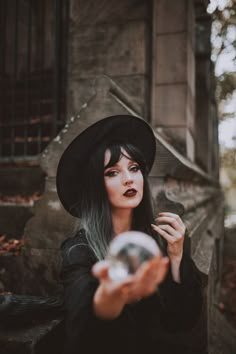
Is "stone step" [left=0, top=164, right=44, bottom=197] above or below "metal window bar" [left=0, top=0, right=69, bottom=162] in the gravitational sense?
below

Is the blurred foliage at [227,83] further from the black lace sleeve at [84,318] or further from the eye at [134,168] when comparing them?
the black lace sleeve at [84,318]

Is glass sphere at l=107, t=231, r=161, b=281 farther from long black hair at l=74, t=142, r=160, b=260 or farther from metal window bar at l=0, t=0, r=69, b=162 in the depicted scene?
metal window bar at l=0, t=0, r=69, b=162

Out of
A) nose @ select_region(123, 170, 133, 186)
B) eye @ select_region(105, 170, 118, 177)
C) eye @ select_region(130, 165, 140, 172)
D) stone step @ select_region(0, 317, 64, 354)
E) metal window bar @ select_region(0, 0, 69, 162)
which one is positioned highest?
metal window bar @ select_region(0, 0, 69, 162)

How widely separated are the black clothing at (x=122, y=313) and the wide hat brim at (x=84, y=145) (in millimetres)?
258

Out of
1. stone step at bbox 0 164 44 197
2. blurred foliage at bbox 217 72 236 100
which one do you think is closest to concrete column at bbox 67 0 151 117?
stone step at bbox 0 164 44 197

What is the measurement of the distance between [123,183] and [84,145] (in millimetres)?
352

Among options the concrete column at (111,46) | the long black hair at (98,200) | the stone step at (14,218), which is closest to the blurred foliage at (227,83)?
the concrete column at (111,46)

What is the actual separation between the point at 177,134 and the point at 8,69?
3527 millimetres

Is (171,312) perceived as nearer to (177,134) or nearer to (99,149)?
(99,149)

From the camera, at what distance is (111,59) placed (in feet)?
14.3

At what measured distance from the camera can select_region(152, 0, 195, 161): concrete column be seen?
4.28m

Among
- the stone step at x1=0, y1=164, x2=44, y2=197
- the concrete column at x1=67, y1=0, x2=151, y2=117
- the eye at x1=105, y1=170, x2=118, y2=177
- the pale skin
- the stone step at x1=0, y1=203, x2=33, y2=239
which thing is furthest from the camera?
the stone step at x1=0, y1=164, x2=44, y2=197

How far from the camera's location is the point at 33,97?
557 centimetres

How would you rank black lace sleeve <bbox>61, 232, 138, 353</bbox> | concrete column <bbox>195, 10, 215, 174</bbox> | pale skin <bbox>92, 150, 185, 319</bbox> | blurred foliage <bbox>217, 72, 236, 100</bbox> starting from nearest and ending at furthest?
pale skin <bbox>92, 150, 185, 319</bbox>
black lace sleeve <bbox>61, 232, 138, 353</bbox>
concrete column <bbox>195, 10, 215, 174</bbox>
blurred foliage <bbox>217, 72, 236, 100</bbox>
